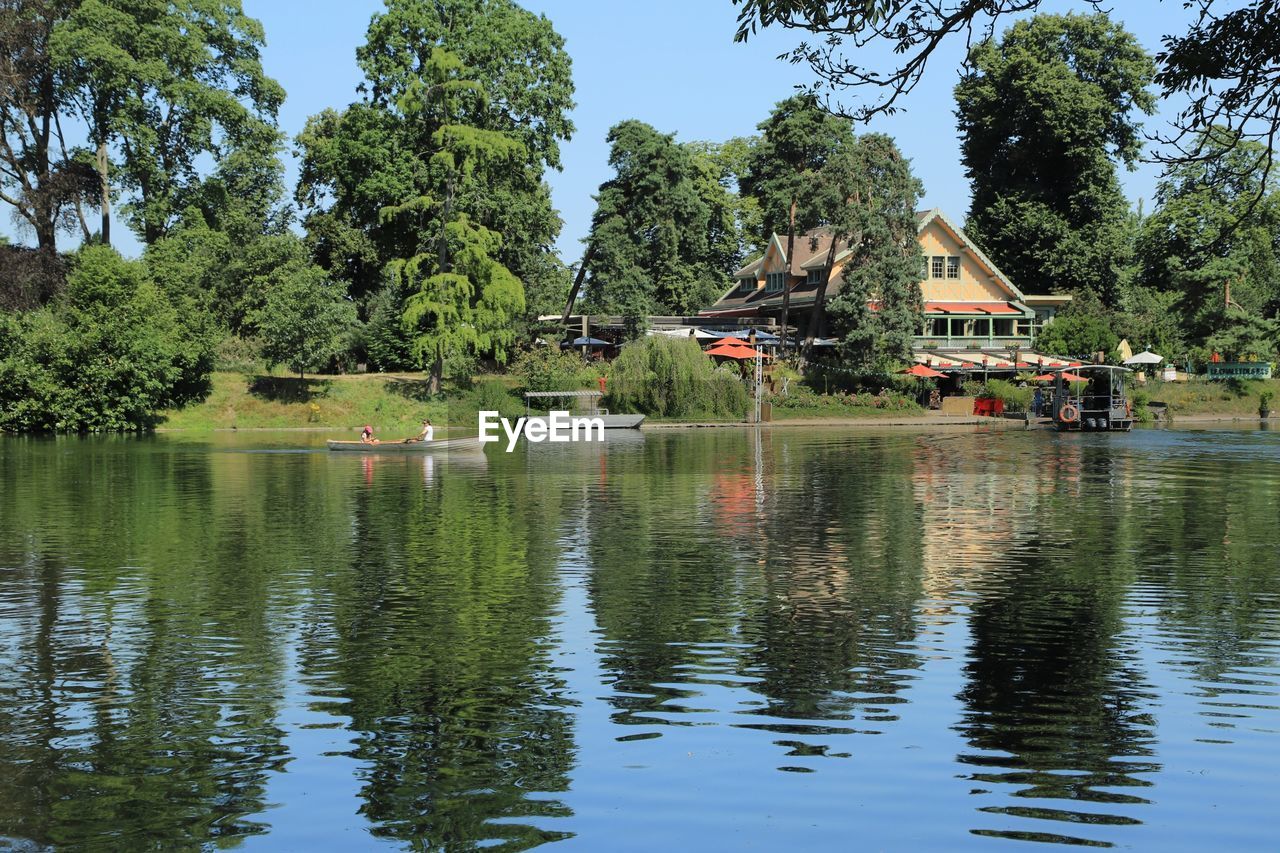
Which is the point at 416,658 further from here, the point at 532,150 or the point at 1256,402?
the point at 1256,402

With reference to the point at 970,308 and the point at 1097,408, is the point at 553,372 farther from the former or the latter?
the point at 970,308

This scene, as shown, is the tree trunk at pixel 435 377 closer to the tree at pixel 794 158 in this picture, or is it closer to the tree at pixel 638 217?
the tree at pixel 638 217

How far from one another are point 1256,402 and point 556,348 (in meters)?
45.7

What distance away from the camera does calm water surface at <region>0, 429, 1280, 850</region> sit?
1026cm

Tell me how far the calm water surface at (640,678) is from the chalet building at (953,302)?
61.1m

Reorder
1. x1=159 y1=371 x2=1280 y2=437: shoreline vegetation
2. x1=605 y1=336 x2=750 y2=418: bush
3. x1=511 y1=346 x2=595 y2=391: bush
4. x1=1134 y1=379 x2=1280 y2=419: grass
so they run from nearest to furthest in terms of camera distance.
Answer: x1=159 y1=371 x2=1280 y2=437: shoreline vegetation, x1=605 y1=336 x2=750 y2=418: bush, x1=511 y1=346 x2=595 y2=391: bush, x1=1134 y1=379 x2=1280 y2=419: grass

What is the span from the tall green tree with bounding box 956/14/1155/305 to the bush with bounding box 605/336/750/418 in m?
35.2

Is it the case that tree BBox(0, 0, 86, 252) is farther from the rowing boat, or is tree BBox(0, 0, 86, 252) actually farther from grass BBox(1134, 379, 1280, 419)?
grass BBox(1134, 379, 1280, 419)

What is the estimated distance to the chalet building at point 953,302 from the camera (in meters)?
91.1

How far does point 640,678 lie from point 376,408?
62532 mm

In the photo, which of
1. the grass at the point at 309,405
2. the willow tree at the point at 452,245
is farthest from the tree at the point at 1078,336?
the grass at the point at 309,405

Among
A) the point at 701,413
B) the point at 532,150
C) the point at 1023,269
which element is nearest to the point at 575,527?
the point at 701,413

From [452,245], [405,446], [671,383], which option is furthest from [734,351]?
[405,446]

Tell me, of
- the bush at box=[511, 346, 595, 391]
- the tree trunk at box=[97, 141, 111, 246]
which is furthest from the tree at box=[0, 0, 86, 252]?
the bush at box=[511, 346, 595, 391]
